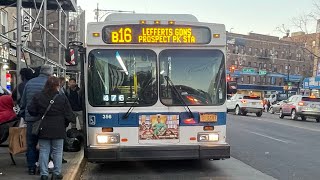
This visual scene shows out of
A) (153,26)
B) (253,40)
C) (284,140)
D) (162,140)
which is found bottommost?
(284,140)

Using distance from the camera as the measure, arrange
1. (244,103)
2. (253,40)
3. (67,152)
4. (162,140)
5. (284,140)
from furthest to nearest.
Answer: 1. (253,40)
2. (244,103)
3. (284,140)
4. (67,152)
5. (162,140)

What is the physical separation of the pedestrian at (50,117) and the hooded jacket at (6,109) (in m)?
1.30

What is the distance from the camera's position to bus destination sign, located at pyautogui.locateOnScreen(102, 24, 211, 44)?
8312mm

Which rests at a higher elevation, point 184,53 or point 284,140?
point 184,53

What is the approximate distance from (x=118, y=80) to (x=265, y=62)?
82.8m

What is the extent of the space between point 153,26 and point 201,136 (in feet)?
7.68

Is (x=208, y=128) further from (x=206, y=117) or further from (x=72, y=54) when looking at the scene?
(x=72, y=54)

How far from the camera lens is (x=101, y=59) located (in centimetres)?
826

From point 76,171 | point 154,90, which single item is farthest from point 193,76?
point 76,171

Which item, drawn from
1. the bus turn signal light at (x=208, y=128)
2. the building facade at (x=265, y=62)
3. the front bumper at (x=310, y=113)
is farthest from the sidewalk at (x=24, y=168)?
the building facade at (x=265, y=62)

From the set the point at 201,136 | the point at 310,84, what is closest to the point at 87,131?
the point at 201,136

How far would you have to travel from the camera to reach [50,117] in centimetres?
660

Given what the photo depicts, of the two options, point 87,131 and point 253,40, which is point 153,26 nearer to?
point 87,131

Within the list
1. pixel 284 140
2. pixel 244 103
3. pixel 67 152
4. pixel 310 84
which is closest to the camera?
pixel 67 152
